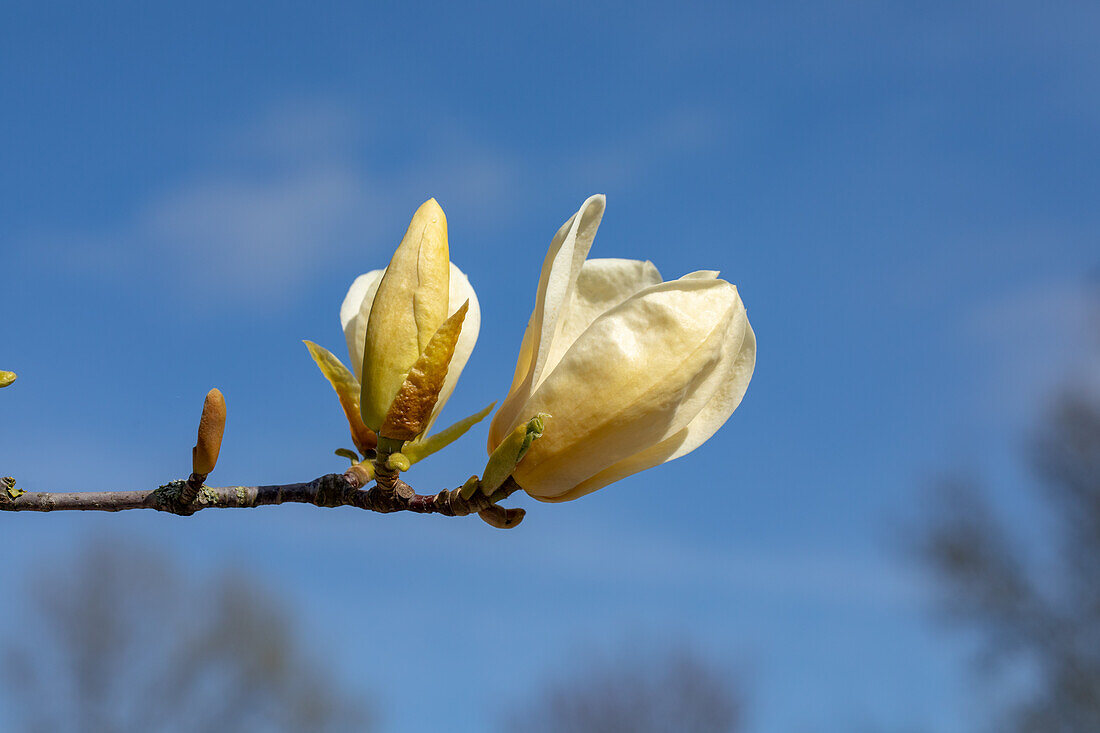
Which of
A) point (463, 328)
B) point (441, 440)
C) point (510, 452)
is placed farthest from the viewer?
point (463, 328)

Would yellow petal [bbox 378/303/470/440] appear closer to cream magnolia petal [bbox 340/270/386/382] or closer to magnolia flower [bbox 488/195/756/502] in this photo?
magnolia flower [bbox 488/195/756/502]

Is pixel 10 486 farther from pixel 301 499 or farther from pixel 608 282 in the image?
pixel 608 282

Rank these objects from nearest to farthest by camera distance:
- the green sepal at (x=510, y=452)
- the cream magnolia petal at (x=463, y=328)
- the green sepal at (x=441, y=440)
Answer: the green sepal at (x=510, y=452)
the green sepal at (x=441, y=440)
the cream magnolia petal at (x=463, y=328)

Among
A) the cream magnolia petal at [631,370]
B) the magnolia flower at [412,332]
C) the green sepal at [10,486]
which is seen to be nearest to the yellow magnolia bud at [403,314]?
the magnolia flower at [412,332]

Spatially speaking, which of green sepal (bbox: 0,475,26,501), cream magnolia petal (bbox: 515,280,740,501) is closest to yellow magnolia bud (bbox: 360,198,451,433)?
cream magnolia petal (bbox: 515,280,740,501)

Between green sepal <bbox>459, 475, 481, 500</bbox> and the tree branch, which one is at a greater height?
green sepal <bbox>459, 475, 481, 500</bbox>

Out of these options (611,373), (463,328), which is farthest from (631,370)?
(463,328)

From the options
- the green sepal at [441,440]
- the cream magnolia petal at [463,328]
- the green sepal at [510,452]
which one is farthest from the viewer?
the cream magnolia petal at [463,328]

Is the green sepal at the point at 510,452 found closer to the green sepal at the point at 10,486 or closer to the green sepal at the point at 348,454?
the green sepal at the point at 348,454
